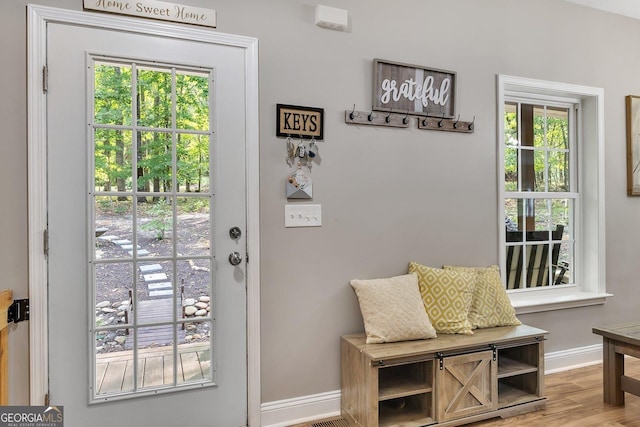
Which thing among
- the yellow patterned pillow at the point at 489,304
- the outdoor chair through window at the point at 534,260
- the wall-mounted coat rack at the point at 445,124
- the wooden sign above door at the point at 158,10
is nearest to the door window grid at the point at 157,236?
the wooden sign above door at the point at 158,10

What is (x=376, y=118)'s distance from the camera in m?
2.42

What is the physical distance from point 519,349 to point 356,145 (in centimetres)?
164

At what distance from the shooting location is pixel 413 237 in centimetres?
254

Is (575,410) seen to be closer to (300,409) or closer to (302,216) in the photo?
(300,409)

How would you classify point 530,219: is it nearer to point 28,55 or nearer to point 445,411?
point 445,411

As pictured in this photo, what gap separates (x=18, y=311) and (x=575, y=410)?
3.01 m

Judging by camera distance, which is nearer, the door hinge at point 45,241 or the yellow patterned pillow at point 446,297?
the door hinge at point 45,241

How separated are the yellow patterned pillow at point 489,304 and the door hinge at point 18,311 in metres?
2.29

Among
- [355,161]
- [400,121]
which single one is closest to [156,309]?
[355,161]

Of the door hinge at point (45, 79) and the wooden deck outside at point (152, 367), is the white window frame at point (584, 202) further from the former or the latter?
the door hinge at point (45, 79)

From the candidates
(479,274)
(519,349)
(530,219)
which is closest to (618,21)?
(530,219)

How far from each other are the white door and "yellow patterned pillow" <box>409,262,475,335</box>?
109cm

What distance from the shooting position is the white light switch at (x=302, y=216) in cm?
224

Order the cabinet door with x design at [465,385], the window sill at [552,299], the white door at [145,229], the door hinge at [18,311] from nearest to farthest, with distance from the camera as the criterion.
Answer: the door hinge at [18,311]
the white door at [145,229]
the cabinet door with x design at [465,385]
the window sill at [552,299]
